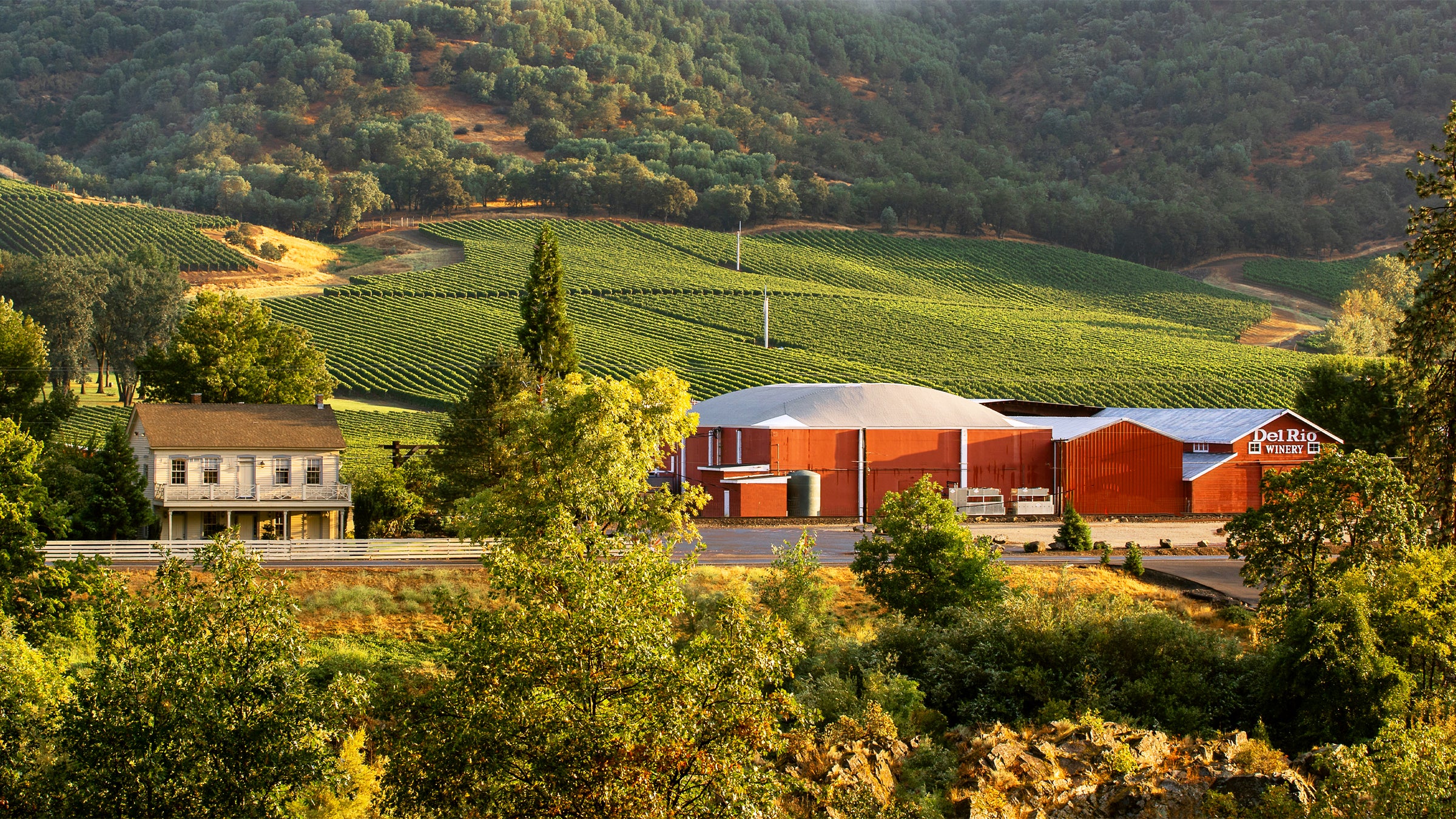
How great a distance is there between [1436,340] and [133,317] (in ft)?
205

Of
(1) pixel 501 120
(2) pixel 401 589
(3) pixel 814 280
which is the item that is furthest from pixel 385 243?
(2) pixel 401 589

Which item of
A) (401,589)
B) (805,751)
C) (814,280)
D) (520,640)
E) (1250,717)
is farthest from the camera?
(814,280)

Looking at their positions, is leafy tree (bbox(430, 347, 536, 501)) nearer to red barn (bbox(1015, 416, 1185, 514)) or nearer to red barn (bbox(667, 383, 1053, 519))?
red barn (bbox(667, 383, 1053, 519))

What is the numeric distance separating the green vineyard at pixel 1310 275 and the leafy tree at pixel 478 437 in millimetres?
115616

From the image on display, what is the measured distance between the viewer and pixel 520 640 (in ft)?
38.9

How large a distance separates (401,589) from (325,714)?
21.2 meters

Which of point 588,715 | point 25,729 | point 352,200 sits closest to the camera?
point 588,715

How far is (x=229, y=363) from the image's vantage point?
157 ft

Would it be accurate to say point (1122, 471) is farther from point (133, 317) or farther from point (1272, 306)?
point (1272, 306)

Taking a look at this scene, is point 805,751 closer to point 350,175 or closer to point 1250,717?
point 1250,717

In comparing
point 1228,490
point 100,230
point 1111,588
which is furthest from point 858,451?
point 100,230

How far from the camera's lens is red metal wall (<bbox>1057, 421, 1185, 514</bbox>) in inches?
1984

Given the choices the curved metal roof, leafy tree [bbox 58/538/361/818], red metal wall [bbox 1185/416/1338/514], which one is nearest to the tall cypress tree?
the curved metal roof

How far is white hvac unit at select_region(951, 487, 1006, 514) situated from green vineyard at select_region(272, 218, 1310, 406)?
2923cm
